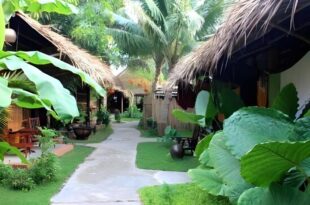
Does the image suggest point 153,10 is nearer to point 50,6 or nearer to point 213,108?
point 213,108

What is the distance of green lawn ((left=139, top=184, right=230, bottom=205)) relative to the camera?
5.64m

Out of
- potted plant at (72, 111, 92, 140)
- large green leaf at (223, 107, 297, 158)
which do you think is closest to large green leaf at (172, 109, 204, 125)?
large green leaf at (223, 107, 297, 158)

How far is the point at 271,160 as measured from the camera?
2.27 m

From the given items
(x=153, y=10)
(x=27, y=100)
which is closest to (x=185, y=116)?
(x=27, y=100)

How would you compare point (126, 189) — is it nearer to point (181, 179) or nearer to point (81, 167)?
point (181, 179)

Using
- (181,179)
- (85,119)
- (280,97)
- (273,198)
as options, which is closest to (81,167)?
(181,179)

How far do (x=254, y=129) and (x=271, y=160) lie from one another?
20.3 inches

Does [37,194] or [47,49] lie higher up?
[47,49]

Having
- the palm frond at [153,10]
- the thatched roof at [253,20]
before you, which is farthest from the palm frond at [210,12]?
the thatched roof at [253,20]

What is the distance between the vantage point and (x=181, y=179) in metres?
7.60

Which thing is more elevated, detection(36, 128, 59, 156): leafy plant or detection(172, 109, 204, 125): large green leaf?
detection(172, 109, 204, 125): large green leaf

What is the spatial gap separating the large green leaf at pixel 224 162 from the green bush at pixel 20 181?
375cm

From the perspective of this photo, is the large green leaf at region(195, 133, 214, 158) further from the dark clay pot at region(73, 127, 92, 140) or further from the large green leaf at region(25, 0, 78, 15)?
the dark clay pot at region(73, 127, 92, 140)

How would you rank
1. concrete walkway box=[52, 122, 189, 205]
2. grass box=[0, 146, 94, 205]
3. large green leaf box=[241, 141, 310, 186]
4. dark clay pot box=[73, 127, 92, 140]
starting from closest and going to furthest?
large green leaf box=[241, 141, 310, 186] → grass box=[0, 146, 94, 205] → concrete walkway box=[52, 122, 189, 205] → dark clay pot box=[73, 127, 92, 140]
